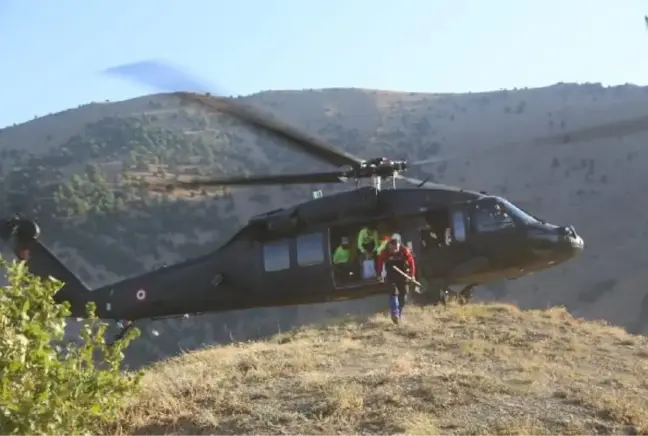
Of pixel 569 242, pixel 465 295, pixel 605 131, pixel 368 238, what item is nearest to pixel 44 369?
pixel 605 131

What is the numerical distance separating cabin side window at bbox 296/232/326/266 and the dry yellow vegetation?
352 centimetres

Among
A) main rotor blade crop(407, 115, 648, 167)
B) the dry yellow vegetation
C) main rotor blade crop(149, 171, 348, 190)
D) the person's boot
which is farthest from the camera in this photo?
main rotor blade crop(149, 171, 348, 190)

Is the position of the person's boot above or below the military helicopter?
below

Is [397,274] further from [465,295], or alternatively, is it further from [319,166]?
[319,166]

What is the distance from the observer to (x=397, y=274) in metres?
13.3

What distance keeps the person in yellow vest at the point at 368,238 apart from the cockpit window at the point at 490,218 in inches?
79.2

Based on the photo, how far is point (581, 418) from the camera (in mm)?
6684

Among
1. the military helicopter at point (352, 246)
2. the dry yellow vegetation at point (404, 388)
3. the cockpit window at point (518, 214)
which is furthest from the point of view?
the cockpit window at point (518, 214)

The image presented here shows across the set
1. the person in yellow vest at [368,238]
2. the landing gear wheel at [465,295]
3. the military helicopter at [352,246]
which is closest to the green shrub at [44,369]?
the military helicopter at [352,246]

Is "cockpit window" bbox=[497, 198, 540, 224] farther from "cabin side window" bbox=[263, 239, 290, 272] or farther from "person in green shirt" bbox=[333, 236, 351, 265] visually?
"cabin side window" bbox=[263, 239, 290, 272]

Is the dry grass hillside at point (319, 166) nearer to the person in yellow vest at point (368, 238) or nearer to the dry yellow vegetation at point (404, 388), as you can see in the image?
the person in yellow vest at point (368, 238)

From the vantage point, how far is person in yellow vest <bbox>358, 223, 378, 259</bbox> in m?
14.9

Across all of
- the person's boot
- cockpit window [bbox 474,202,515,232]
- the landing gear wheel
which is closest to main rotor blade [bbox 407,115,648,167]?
cockpit window [bbox 474,202,515,232]

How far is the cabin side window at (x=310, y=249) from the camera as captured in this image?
15.3 meters
